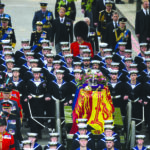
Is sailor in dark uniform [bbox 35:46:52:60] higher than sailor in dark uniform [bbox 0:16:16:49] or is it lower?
lower

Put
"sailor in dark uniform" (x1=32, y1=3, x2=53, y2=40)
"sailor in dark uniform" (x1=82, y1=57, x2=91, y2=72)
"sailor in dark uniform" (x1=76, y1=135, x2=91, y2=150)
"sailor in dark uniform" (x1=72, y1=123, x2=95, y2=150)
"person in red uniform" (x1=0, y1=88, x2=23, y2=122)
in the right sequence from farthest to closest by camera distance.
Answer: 1. "sailor in dark uniform" (x1=32, y1=3, x2=53, y2=40)
2. "sailor in dark uniform" (x1=82, y1=57, x2=91, y2=72)
3. "person in red uniform" (x1=0, y1=88, x2=23, y2=122)
4. "sailor in dark uniform" (x1=72, y1=123, x2=95, y2=150)
5. "sailor in dark uniform" (x1=76, y1=135, x2=91, y2=150)

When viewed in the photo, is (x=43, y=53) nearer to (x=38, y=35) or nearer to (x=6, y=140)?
(x=38, y=35)

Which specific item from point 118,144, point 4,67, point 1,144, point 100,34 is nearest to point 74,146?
point 118,144

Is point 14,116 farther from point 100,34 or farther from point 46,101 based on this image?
point 100,34

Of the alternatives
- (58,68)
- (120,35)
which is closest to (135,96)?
(58,68)

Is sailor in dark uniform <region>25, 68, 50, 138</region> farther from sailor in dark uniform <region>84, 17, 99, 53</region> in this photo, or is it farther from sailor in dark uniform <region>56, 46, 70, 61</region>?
sailor in dark uniform <region>84, 17, 99, 53</region>

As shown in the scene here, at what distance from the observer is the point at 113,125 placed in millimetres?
23531

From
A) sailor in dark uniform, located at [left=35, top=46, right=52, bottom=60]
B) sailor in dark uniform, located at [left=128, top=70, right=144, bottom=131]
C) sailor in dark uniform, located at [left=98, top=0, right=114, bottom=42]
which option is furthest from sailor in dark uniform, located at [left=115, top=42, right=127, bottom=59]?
sailor in dark uniform, located at [left=128, top=70, right=144, bottom=131]

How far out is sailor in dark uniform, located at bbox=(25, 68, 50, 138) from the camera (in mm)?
25625

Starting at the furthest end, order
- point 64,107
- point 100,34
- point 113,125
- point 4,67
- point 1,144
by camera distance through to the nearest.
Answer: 1. point 100,34
2. point 4,67
3. point 64,107
4. point 113,125
5. point 1,144

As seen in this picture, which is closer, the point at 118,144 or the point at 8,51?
the point at 118,144

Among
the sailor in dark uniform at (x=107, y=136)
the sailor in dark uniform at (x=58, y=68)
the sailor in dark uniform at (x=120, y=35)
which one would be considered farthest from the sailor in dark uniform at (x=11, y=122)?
the sailor in dark uniform at (x=120, y=35)

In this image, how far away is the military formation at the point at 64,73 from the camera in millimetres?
22625

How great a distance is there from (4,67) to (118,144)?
5.84 m
